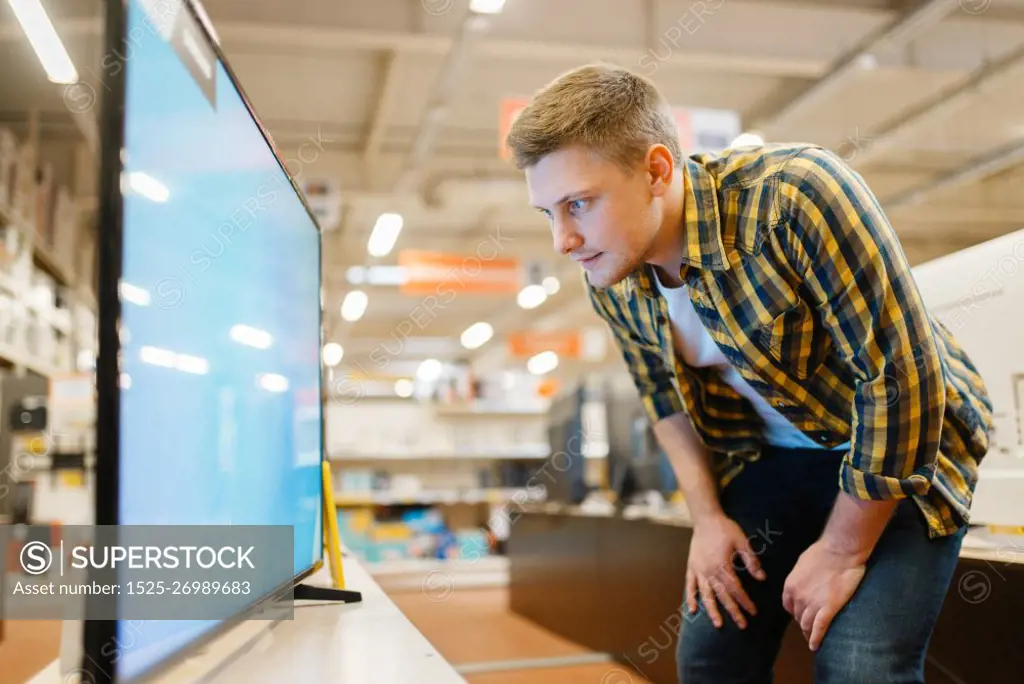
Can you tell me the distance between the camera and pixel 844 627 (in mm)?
1100

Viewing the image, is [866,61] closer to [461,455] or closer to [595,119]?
[461,455]

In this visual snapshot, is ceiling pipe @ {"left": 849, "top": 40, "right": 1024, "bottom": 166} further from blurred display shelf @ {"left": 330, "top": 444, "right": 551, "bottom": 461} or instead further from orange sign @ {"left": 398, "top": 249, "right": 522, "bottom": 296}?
blurred display shelf @ {"left": 330, "top": 444, "right": 551, "bottom": 461}

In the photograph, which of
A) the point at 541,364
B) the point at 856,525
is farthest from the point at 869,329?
the point at 541,364

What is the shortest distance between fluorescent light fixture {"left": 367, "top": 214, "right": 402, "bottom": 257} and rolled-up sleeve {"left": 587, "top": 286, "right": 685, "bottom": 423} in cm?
692

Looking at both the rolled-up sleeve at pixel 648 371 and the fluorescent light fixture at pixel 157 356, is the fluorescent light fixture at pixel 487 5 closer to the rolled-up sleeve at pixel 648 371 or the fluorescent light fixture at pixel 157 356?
the rolled-up sleeve at pixel 648 371

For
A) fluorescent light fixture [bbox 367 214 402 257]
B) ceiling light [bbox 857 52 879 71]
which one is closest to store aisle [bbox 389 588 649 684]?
fluorescent light fixture [bbox 367 214 402 257]

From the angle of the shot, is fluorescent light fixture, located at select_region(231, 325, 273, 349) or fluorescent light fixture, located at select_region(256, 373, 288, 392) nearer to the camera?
fluorescent light fixture, located at select_region(231, 325, 273, 349)

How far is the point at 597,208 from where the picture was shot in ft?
3.65

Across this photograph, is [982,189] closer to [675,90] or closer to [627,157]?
[675,90]

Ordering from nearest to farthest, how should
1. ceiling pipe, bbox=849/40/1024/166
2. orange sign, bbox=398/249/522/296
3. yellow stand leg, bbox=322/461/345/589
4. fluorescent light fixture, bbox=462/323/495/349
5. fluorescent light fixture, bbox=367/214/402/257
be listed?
1. yellow stand leg, bbox=322/461/345/589
2. ceiling pipe, bbox=849/40/1024/166
3. fluorescent light fixture, bbox=367/214/402/257
4. orange sign, bbox=398/249/522/296
5. fluorescent light fixture, bbox=462/323/495/349

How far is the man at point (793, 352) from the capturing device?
1056 mm

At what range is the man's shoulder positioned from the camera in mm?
1125

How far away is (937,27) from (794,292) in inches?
250

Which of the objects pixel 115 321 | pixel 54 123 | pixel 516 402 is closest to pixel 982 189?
pixel 516 402
